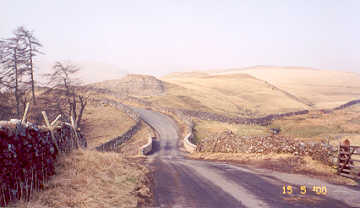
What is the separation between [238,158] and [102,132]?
29.2 m

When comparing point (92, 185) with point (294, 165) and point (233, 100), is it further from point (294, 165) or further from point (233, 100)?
point (233, 100)

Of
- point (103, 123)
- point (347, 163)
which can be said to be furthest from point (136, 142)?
point (347, 163)

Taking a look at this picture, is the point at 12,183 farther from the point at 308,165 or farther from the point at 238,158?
the point at 238,158

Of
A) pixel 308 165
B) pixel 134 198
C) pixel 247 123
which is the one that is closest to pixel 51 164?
pixel 134 198

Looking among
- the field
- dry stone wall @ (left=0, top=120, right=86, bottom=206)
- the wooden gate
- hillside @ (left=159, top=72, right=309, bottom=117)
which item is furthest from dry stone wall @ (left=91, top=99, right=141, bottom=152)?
hillside @ (left=159, top=72, right=309, bottom=117)

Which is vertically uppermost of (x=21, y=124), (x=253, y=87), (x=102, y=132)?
(x=253, y=87)

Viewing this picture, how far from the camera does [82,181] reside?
1008 centimetres

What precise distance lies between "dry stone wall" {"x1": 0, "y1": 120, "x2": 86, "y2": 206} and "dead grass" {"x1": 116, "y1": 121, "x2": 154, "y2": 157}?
2535cm

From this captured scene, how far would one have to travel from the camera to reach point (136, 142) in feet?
139

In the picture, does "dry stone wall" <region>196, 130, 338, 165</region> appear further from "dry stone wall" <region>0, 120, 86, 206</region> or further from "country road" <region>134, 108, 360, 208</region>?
"dry stone wall" <region>0, 120, 86, 206</region>

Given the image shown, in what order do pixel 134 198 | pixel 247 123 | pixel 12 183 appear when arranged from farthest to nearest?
1. pixel 247 123
2. pixel 134 198
3. pixel 12 183

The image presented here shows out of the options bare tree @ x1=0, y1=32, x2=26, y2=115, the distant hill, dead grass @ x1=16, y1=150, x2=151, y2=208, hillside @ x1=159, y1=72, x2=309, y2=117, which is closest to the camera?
dead grass @ x1=16, y1=150, x2=151, y2=208

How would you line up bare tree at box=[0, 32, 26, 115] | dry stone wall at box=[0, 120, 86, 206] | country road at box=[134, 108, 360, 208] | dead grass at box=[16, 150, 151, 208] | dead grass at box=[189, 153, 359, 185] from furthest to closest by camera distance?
bare tree at box=[0, 32, 26, 115], dead grass at box=[189, 153, 359, 185], country road at box=[134, 108, 360, 208], dead grass at box=[16, 150, 151, 208], dry stone wall at box=[0, 120, 86, 206]

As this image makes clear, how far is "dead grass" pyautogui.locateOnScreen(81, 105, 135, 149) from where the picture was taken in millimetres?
44153
